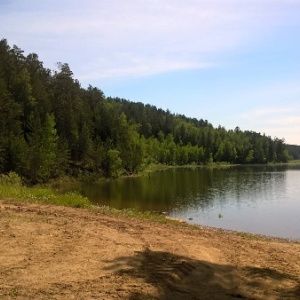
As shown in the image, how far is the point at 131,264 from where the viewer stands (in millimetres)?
9664

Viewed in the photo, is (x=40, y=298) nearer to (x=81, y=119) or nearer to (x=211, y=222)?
(x=211, y=222)

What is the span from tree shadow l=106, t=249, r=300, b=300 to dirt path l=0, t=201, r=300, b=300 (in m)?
0.02

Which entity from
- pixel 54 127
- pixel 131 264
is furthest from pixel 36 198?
pixel 54 127

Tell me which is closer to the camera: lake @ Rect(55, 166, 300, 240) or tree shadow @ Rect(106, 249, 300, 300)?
tree shadow @ Rect(106, 249, 300, 300)

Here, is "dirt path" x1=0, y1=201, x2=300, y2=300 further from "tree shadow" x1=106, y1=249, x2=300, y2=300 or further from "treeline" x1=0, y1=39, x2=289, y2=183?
"treeline" x1=0, y1=39, x2=289, y2=183

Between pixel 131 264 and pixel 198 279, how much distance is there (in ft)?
5.77

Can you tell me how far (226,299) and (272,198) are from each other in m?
44.9


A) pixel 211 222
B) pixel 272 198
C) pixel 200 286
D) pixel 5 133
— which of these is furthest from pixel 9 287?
pixel 5 133

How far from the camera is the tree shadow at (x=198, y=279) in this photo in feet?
26.7

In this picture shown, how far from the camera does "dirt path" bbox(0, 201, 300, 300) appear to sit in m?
7.95

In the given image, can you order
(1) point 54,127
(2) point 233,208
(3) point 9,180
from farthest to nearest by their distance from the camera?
(1) point 54,127 → (2) point 233,208 → (3) point 9,180

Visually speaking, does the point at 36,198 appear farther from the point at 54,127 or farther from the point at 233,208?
the point at 54,127

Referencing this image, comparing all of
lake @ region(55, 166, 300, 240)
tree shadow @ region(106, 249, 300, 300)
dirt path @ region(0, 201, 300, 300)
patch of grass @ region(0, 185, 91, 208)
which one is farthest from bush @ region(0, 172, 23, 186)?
tree shadow @ region(106, 249, 300, 300)

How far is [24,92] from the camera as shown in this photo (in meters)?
71.1
